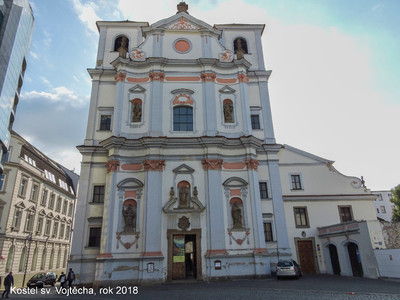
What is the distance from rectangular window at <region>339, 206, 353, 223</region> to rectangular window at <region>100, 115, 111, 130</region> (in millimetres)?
17641

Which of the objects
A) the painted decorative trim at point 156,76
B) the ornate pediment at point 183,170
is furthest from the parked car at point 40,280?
the painted decorative trim at point 156,76

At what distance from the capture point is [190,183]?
18.8 meters

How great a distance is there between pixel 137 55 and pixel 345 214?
19108 mm

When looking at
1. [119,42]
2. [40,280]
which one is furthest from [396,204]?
[40,280]

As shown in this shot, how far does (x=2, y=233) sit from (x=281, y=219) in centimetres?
2125

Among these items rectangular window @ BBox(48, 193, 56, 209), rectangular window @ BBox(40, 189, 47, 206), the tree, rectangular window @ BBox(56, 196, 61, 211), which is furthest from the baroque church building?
rectangular window @ BBox(56, 196, 61, 211)

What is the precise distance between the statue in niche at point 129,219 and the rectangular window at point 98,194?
6.45 feet

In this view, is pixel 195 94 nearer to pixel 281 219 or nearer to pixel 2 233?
pixel 281 219

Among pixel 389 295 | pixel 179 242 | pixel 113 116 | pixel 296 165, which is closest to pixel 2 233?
pixel 113 116

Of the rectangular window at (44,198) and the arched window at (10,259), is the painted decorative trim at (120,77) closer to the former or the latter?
the rectangular window at (44,198)

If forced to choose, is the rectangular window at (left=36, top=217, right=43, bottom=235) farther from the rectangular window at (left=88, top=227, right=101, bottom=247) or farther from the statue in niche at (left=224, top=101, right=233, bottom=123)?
the statue in niche at (left=224, top=101, right=233, bottom=123)

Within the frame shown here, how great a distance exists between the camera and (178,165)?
19125 mm

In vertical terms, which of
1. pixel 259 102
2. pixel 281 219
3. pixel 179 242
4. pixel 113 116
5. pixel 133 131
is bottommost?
pixel 179 242

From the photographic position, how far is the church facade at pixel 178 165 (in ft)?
56.3
